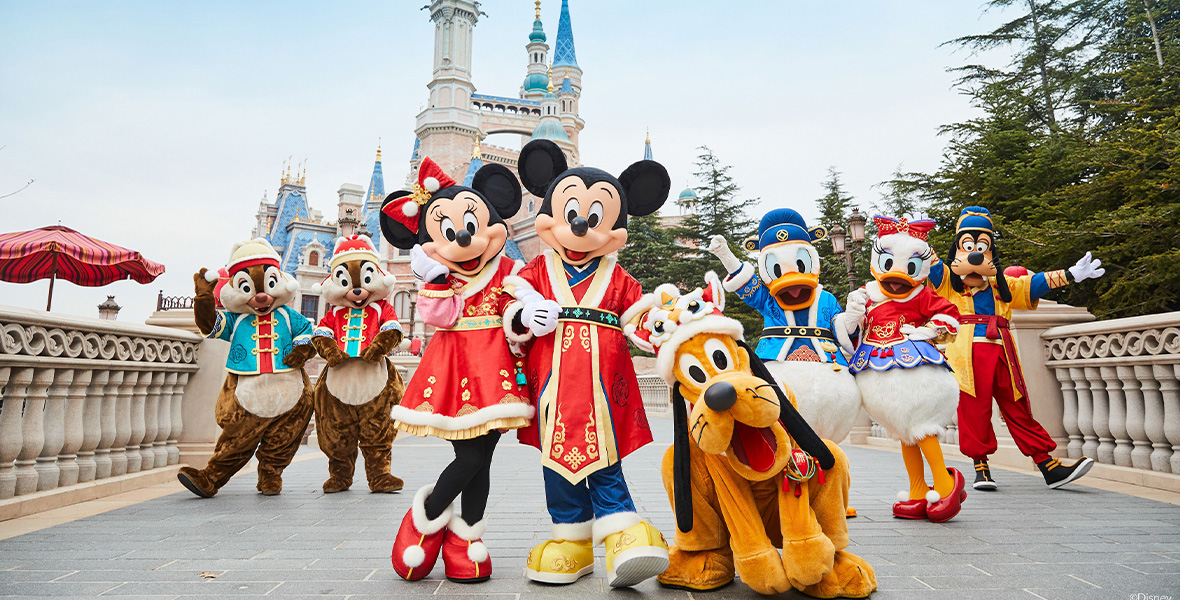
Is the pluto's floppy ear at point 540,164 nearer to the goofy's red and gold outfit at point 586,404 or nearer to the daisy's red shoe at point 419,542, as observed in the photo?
the goofy's red and gold outfit at point 586,404

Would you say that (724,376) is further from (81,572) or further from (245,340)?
(245,340)

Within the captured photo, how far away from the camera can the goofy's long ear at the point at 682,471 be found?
2.59m

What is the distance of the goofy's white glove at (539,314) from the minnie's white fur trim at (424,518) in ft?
2.89

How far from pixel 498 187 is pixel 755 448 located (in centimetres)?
203

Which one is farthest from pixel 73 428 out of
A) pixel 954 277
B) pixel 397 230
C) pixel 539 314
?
pixel 954 277

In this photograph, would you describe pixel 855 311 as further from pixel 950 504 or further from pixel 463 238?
pixel 463 238

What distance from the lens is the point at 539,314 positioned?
2.91m

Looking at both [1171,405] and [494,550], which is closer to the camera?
[494,550]

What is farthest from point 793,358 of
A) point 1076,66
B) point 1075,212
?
point 1076,66

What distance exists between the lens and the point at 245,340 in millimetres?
5066

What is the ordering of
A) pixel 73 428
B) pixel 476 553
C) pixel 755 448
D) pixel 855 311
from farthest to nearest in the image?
pixel 73 428
pixel 855 311
pixel 476 553
pixel 755 448

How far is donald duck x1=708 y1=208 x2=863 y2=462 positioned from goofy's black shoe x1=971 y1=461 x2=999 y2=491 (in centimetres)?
211

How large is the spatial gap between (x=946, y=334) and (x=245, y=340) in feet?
16.4

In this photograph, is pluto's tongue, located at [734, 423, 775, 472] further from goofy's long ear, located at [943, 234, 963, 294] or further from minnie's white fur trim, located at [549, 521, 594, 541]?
goofy's long ear, located at [943, 234, 963, 294]
